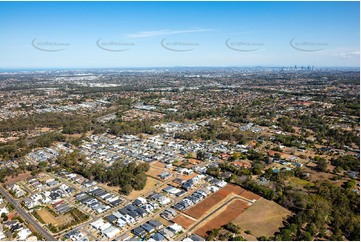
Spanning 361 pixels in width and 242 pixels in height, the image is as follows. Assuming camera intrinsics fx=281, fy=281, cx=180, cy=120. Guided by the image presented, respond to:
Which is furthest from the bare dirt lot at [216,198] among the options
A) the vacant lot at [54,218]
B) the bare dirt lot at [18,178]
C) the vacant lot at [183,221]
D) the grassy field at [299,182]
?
the bare dirt lot at [18,178]

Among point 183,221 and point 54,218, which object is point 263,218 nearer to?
point 183,221

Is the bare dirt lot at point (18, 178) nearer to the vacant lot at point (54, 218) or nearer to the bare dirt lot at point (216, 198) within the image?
the vacant lot at point (54, 218)

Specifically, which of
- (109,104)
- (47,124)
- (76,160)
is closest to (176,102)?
(109,104)

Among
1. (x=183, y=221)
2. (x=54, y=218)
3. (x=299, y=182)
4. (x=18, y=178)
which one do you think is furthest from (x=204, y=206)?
(x=18, y=178)

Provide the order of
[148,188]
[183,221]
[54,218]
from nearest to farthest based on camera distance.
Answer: [183,221]
[54,218]
[148,188]

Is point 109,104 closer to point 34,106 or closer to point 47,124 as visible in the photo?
point 34,106
